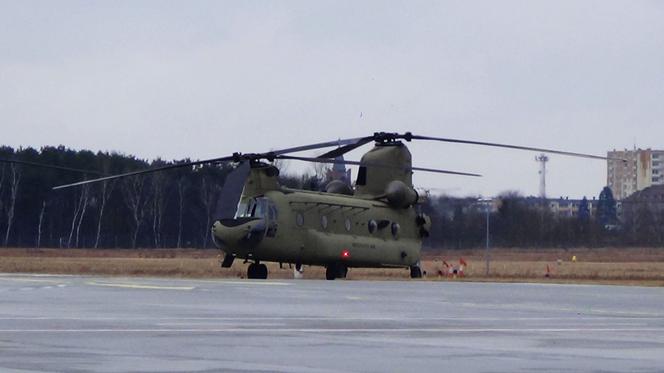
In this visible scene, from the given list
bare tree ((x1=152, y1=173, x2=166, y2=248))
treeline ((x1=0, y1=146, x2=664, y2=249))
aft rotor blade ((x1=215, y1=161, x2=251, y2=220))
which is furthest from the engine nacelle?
bare tree ((x1=152, y1=173, x2=166, y2=248))

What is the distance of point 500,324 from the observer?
16.9 m

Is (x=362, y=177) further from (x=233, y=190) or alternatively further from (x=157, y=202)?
(x=157, y=202)

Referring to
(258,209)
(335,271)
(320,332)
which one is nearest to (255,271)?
(258,209)

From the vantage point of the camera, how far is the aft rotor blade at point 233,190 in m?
40.1

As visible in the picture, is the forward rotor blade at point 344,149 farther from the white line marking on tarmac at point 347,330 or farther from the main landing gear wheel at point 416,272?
the white line marking on tarmac at point 347,330

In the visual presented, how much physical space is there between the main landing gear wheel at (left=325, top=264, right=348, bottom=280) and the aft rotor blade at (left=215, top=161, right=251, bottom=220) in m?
3.86

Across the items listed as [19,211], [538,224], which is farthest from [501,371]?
[19,211]

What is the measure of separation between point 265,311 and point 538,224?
79.2 m

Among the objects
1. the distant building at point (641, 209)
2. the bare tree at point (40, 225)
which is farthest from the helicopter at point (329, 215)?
the distant building at point (641, 209)

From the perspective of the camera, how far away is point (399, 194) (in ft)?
143

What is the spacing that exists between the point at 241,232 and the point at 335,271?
4.72m

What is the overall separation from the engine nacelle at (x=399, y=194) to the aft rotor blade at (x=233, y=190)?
5383mm

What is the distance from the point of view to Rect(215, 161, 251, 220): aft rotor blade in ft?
132

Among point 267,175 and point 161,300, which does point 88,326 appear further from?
point 267,175
